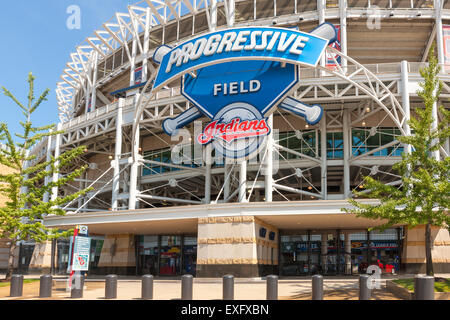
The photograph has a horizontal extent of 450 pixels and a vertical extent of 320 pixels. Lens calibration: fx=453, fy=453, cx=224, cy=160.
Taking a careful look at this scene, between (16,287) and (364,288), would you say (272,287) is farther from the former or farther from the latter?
(16,287)

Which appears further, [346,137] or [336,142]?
[336,142]

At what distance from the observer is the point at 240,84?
91.6 ft

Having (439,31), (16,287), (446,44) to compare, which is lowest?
(16,287)

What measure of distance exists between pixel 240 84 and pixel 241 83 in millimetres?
88

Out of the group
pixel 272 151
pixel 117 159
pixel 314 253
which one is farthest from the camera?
pixel 117 159

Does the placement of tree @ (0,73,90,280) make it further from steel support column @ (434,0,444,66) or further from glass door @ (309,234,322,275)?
steel support column @ (434,0,444,66)

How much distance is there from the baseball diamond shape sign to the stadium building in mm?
134

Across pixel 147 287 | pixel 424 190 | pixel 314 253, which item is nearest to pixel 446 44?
pixel 314 253

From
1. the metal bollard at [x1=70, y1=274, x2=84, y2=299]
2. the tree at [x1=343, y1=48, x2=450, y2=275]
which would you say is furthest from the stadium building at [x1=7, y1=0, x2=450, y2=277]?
the metal bollard at [x1=70, y1=274, x2=84, y2=299]

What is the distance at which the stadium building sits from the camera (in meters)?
25.7

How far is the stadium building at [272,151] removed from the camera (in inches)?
1013

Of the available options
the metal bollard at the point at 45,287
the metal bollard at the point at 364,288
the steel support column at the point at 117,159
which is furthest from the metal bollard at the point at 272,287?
the steel support column at the point at 117,159
